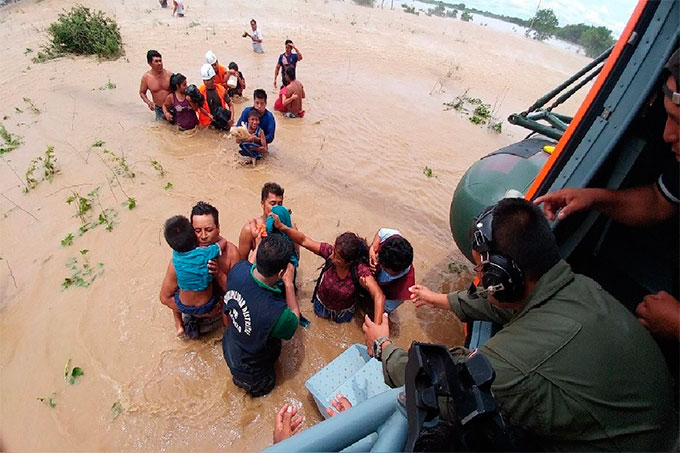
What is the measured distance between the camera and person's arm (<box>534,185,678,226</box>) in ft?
6.72

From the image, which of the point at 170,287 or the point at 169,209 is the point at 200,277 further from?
the point at 169,209

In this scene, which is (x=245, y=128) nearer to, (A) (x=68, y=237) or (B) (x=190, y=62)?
(A) (x=68, y=237)

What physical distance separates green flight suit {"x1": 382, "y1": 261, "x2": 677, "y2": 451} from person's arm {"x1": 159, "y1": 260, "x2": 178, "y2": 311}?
2.49 meters

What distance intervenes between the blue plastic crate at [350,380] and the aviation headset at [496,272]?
1.26m

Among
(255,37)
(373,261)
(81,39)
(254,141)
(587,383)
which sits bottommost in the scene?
(81,39)

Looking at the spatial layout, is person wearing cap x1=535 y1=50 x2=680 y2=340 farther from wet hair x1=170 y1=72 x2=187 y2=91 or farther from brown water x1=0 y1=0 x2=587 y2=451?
wet hair x1=170 y1=72 x2=187 y2=91

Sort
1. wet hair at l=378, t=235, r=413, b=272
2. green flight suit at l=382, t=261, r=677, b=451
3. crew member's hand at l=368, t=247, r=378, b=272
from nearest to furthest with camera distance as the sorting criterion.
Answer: green flight suit at l=382, t=261, r=677, b=451, wet hair at l=378, t=235, r=413, b=272, crew member's hand at l=368, t=247, r=378, b=272

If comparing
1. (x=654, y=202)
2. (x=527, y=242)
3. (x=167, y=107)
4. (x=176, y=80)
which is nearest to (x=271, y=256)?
(x=527, y=242)

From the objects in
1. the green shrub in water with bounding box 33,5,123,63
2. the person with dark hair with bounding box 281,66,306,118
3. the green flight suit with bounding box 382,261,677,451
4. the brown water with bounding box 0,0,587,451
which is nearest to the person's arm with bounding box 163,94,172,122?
the brown water with bounding box 0,0,587,451

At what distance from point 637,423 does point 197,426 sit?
2784mm

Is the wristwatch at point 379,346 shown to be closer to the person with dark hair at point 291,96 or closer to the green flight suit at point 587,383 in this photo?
the green flight suit at point 587,383

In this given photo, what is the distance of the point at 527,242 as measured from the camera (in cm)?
163

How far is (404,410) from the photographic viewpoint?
1.19 meters

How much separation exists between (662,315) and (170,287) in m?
3.18
